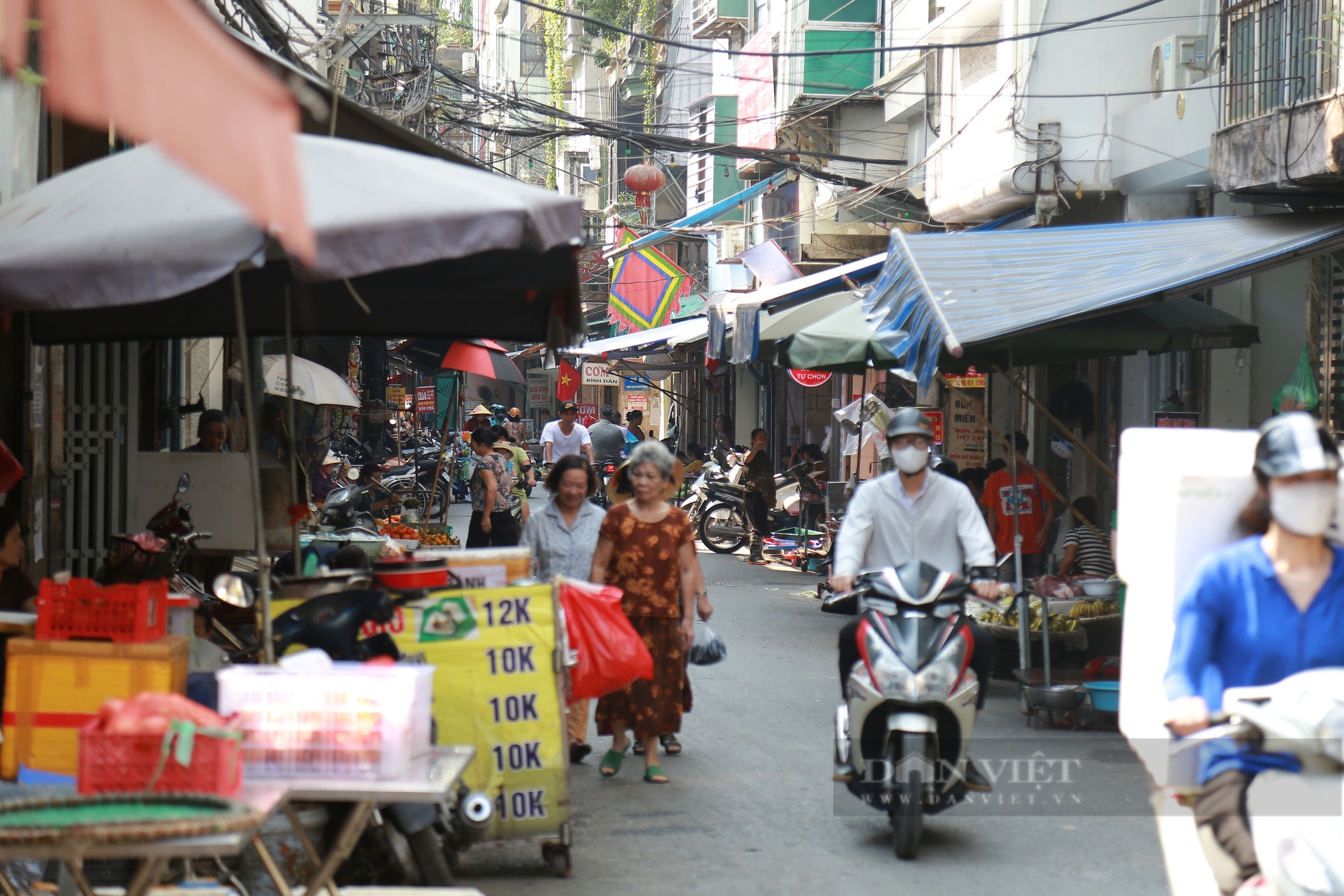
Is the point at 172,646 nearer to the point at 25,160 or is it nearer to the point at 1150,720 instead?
the point at 1150,720

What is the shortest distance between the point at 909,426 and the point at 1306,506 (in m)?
3.43

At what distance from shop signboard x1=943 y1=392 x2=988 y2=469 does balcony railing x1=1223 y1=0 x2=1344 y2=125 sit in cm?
772

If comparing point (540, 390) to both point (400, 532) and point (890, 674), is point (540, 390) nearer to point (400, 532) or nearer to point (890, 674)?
point (400, 532)

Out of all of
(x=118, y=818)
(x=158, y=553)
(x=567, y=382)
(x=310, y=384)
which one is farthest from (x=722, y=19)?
(x=118, y=818)

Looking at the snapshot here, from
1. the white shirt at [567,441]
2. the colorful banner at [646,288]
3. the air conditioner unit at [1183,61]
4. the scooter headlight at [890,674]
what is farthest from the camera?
the colorful banner at [646,288]

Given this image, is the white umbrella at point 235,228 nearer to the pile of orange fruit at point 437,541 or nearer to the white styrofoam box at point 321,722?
the white styrofoam box at point 321,722

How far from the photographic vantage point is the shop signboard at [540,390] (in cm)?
5134

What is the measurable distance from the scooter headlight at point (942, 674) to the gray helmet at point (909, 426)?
1369 mm

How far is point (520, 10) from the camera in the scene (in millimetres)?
56469

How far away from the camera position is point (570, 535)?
748 centimetres

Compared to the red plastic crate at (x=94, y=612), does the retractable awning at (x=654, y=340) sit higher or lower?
higher

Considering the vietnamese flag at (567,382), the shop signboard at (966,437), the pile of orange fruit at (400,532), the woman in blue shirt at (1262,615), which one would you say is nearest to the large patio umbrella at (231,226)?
the woman in blue shirt at (1262,615)

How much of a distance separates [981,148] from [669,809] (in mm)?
10976

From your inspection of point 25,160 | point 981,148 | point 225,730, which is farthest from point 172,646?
point 981,148
